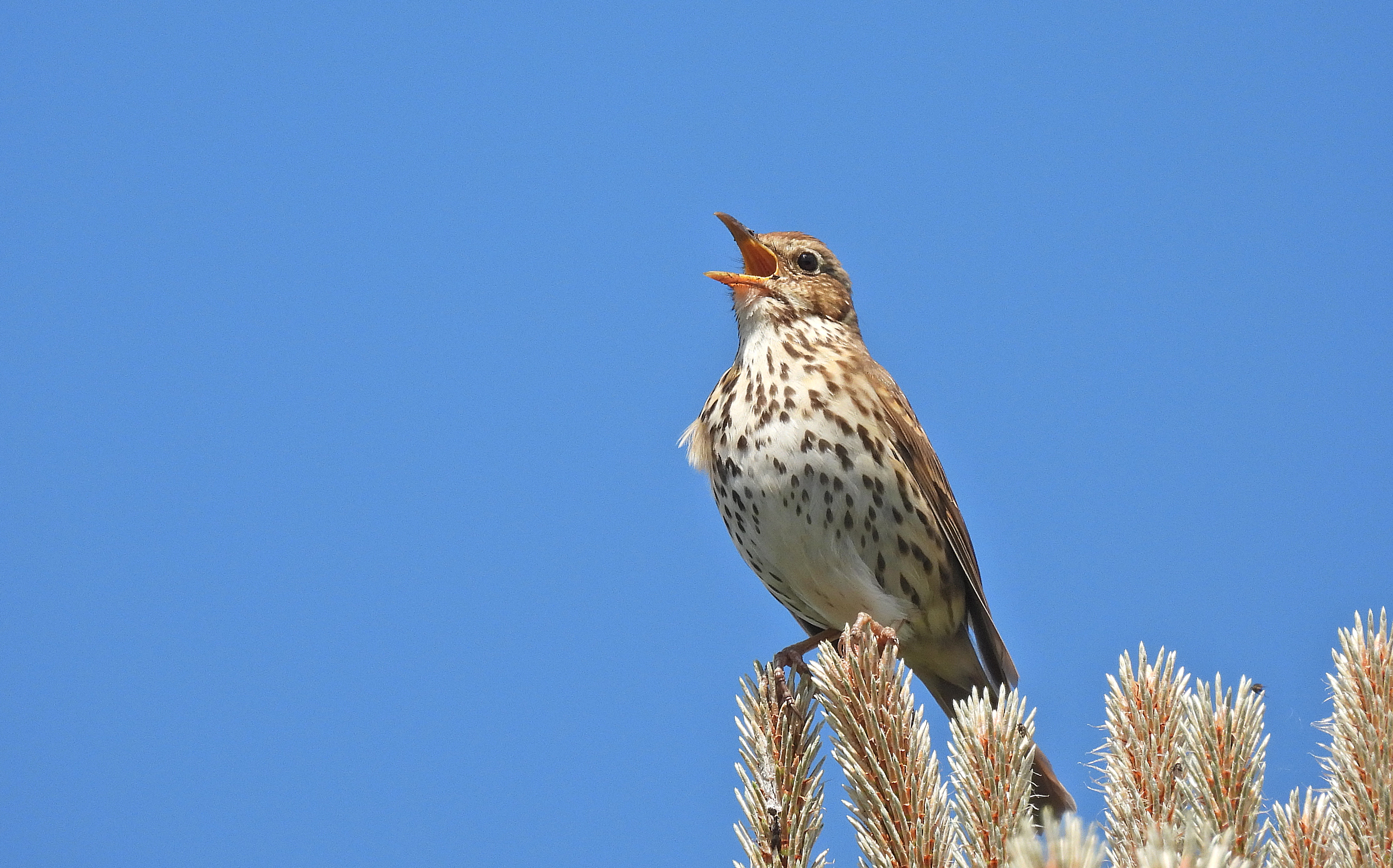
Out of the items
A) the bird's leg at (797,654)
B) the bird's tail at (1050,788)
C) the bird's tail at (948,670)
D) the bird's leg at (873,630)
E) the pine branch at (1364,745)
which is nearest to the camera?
the pine branch at (1364,745)

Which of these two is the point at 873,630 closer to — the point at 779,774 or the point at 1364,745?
the point at 779,774

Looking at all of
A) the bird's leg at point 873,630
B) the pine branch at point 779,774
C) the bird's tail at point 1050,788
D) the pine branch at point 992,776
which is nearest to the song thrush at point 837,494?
the bird's tail at point 1050,788

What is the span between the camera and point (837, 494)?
Answer: 14.4 ft

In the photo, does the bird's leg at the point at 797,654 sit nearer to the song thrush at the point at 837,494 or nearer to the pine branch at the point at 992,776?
the song thrush at the point at 837,494

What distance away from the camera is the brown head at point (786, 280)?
520 cm

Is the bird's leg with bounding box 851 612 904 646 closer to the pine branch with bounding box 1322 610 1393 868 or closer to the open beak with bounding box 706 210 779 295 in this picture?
the pine branch with bounding box 1322 610 1393 868

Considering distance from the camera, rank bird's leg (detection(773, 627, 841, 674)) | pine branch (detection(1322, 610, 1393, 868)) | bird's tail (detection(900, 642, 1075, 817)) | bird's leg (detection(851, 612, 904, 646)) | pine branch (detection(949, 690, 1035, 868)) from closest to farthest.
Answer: pine branch (detection(1322, 610, 1393, 868)) < pine branch (detection(949, 690, 1035, 868)) < bird's leg (detection(851, 612, 904, 646)) < bird's leg (detection(773, 627, 841, 674)) < bird's tail (detection(900, 642, 1075, 817))

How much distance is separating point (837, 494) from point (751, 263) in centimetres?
170

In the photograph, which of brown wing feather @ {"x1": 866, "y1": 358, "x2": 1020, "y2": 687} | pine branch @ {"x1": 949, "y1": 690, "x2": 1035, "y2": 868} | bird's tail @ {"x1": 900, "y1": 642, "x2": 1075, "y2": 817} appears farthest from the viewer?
bird's tail @ {"x1": 900, "y1": 642, "x2": 1075, "y2": 817}

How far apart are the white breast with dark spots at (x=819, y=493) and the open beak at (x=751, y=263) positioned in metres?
0.49

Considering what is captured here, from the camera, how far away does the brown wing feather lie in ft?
15.5

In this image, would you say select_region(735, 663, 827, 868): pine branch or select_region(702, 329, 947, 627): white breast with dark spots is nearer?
select_region(735, 663, 827, 868): pine branch

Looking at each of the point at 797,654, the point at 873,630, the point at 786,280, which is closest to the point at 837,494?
the point at 797,654

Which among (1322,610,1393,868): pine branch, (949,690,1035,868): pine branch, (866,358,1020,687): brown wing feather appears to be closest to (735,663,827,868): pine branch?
(949,690,1035,868): pine branch
